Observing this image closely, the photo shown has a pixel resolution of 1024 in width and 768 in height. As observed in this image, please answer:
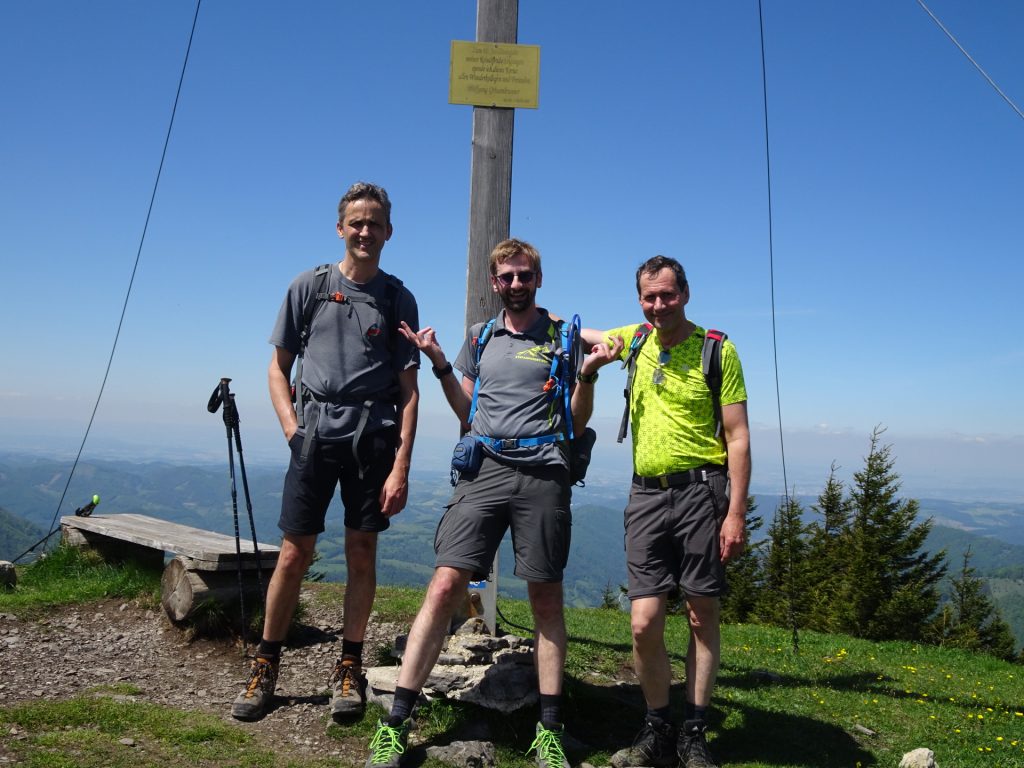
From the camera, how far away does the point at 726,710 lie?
512 centimetres

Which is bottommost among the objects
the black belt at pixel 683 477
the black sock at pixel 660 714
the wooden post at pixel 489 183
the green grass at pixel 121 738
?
the green grass at pixel 121 738

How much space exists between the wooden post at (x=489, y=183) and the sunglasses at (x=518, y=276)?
119 centimetres

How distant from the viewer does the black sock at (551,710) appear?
3.81 m

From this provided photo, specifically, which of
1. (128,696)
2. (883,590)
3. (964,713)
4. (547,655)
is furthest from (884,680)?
(883,590)

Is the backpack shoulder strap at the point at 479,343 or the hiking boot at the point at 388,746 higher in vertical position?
the backpack shoulder strap at the point at 479,343

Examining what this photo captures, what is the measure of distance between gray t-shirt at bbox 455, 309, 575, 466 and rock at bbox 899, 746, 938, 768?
2654 millimetres

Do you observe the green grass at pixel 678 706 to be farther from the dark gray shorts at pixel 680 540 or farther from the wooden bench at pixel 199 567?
the dark gray shorts at pixel 680 540

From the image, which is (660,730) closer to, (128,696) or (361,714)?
(361,714)

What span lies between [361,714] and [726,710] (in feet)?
8.05

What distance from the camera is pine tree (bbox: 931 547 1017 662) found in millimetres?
25270

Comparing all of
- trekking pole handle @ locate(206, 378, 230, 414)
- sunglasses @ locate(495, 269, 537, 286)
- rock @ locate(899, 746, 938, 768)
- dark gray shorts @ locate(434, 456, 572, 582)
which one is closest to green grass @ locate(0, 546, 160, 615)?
trekking pole handle @ locate(206, 378, 230, 414)

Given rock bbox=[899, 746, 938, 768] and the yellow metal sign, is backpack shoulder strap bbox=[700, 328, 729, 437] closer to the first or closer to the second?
rock bbox=[899, 746, 938, 768]

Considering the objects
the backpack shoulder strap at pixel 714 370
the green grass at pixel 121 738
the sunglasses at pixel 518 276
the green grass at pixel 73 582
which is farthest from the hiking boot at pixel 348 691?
the green grass at pixel 73 582

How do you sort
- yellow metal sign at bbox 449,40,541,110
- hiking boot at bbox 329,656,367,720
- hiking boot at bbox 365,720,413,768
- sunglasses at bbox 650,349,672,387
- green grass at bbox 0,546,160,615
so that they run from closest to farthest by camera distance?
hiking boot at bbox 365,720,413,768 < sunglasses at bbox 650,349,672,387 < hiking boot at bbox 329,656,367,720 < yellow metal sign at bbox 449,40,541,110 < green grass at bbox 0,546,160,615
